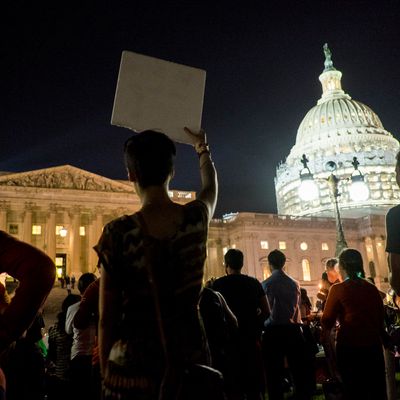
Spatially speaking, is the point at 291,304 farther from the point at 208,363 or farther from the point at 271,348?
the point at 208,363

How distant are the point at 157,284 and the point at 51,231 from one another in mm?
51088

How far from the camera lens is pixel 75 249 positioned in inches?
2025

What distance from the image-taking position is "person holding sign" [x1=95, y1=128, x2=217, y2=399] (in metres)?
2.22

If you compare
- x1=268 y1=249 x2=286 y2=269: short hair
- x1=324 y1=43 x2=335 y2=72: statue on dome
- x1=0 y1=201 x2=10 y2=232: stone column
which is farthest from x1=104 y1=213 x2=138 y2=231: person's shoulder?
x1=324 y1=43 x2=335 y2=72: statue on dome

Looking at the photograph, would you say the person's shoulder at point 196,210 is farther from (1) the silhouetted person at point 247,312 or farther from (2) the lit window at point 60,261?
(2) the lit window at point 60,261

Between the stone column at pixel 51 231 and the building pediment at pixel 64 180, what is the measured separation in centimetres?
274

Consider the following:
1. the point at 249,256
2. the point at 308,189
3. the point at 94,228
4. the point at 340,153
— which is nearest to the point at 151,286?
the point at 308,189

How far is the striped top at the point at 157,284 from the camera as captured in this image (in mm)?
2264

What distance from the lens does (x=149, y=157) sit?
2607mm

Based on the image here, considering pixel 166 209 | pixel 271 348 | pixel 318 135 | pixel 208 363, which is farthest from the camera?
pixel 318 135

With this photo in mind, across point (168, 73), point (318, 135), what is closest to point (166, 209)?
point (168, 73)

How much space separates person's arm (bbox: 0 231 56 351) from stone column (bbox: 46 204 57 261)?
4994 cm

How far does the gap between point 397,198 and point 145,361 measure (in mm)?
87117

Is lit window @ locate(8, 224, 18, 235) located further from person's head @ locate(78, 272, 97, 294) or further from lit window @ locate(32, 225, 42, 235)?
person's head @ locate(78, 272, 97, 294)
